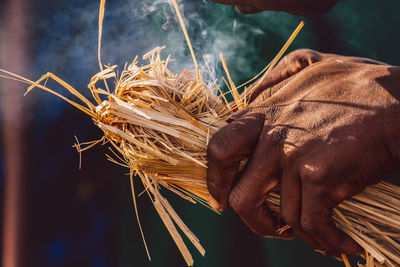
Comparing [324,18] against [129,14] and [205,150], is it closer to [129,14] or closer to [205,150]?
[129,14]

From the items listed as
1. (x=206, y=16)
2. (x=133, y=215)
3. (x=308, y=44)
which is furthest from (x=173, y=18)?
(x=133, y=215)

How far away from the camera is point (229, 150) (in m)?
0.76

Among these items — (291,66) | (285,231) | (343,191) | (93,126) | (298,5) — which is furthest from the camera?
(93,126)

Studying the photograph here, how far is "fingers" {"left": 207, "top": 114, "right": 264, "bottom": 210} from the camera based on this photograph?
77 cm

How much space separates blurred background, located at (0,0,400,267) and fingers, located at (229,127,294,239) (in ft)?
3.72

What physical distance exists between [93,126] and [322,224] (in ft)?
4.67

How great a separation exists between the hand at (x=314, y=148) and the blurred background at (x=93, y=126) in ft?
3.55

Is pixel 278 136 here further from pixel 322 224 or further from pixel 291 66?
pixel 291 66

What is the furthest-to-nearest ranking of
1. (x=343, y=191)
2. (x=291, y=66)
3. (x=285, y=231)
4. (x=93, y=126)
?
(x=93, y=126) → (x=291, y=66) → (x=285, y=231) → (x=343, y=191)

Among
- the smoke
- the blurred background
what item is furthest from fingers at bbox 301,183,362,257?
the blurred background

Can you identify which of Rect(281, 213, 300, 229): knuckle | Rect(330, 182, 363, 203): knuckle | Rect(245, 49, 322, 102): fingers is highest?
Rect(245, 49, 322, 102): fingers

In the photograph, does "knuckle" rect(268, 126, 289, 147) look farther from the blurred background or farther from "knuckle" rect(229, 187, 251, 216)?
the blurred background

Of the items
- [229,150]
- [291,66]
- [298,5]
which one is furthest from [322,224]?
[298,5]

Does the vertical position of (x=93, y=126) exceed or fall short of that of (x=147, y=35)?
it falls short
